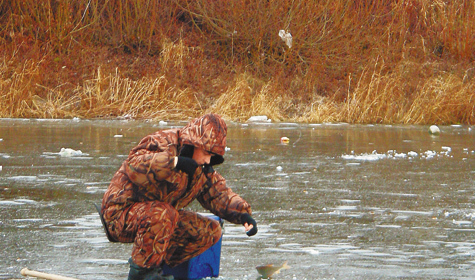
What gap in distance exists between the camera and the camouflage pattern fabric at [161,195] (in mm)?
4027

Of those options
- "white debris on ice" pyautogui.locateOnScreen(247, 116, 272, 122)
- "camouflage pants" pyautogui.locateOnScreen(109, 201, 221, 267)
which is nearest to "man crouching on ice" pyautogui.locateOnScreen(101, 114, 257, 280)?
"camouflage pants" pyautogui.locateOnScreen(109, 201, 221, 267)

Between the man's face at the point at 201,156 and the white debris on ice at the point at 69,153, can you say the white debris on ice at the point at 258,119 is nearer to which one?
the white debris on ice at the point at 69,153

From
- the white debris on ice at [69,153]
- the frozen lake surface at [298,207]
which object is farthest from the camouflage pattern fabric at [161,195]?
the white debris on ice at [69,153]

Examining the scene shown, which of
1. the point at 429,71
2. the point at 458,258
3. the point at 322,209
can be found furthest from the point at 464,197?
the point at 429,71

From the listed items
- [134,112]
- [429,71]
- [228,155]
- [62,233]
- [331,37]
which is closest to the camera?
[62,233]

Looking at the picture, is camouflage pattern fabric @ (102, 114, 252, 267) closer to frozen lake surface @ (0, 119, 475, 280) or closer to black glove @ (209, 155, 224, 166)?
black glove @ (209, 155, 224, 166)

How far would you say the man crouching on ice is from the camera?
4020 millimetres

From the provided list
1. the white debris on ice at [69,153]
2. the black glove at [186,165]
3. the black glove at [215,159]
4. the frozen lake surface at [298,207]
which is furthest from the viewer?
the white debris on ice at [69,153]

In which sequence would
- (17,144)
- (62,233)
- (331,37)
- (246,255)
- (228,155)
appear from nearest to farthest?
1. (246,255)
2. (62,233)
3. (228,155)
4. (17,144)
5. (331,37)

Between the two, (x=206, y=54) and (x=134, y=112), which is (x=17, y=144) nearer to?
(x=134, y=112)

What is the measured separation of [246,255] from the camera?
195 inches

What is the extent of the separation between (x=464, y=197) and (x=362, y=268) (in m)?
3.02

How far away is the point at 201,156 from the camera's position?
13.5 ft

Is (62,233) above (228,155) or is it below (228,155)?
above
